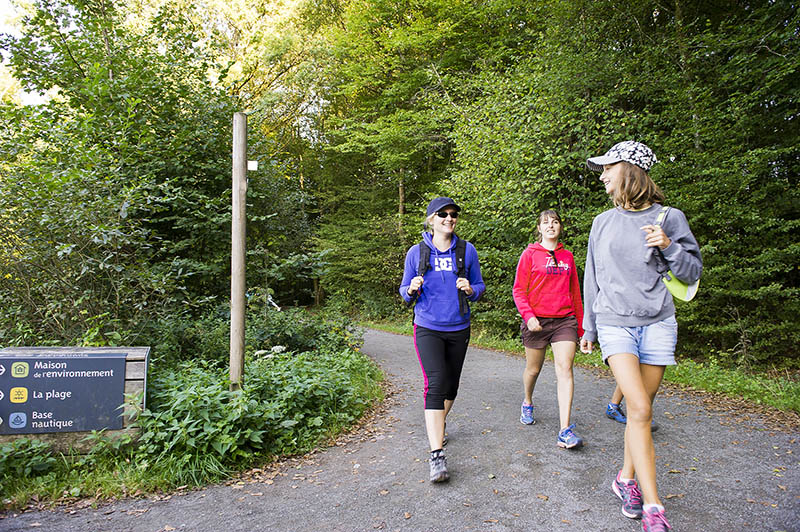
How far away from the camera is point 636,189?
2711 millimetres

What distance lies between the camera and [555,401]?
566 centimetres

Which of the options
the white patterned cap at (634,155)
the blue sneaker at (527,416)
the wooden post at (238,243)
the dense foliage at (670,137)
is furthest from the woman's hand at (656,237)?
the dense foliage at (670,137)

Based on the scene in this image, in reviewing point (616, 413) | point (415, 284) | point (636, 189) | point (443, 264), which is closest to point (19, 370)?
point (415, 284)

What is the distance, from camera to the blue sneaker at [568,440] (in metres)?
3.95

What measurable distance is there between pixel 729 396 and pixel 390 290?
15215mm

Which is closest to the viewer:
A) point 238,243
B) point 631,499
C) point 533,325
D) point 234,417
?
point 631,499

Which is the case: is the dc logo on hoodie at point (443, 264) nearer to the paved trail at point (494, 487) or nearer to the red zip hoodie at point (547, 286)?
the red zip hoodie at point (547, 286)

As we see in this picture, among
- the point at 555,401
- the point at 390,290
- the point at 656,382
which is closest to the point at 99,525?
the point at 656,382

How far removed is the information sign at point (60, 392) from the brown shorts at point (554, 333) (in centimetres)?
373

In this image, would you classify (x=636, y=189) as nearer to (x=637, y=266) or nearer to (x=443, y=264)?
(x=637, y=266)

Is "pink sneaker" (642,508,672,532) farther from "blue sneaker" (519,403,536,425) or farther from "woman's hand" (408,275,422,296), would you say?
"blue sneaker" (519,403,536,425)

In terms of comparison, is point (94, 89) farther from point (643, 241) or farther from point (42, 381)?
point (643, 241)

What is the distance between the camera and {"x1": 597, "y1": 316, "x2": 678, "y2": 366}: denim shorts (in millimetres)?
2662

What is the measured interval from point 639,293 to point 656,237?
370 mm
